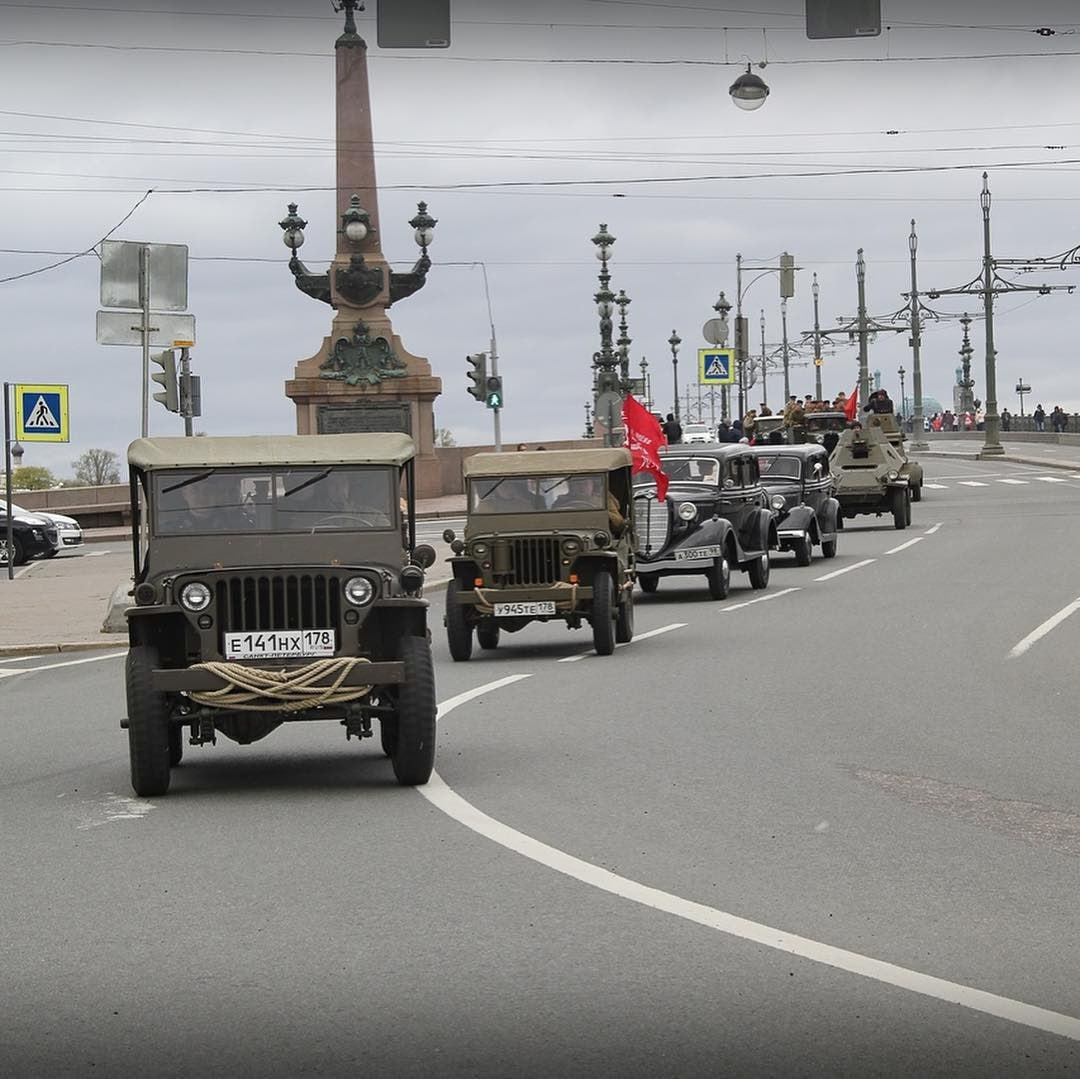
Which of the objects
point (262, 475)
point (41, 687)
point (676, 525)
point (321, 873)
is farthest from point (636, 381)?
point (321, 873)

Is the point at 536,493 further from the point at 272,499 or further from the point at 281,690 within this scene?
the point at 281,690

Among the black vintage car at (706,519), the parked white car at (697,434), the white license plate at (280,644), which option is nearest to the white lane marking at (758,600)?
the black vintage car at (706,519)

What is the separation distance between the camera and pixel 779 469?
109 feet

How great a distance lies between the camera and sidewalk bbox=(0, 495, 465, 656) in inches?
872

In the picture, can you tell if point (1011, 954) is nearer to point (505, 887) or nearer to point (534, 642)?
point (505, 887)

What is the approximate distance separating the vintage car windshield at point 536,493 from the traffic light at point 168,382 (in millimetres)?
6813

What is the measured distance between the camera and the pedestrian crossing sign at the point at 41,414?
30469 millimetres

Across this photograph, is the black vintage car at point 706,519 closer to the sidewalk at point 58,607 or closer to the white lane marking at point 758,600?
the white lane marking at point 758,600

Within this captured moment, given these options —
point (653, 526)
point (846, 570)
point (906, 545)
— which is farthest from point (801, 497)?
point (653, 526)

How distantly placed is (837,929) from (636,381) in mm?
53948

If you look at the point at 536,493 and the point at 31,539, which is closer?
the point at 536,493

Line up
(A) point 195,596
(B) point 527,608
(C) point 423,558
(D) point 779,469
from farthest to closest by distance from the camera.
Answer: (D) point 779,469, (B) point 527,608, (C) point 423,558, (A) point 195,596

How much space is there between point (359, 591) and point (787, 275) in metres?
51.0

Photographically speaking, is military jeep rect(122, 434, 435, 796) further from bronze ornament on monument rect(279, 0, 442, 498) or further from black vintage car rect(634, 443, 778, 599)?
bronze ornament on monument rect(279, 0, 442, 498)
